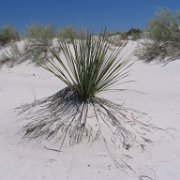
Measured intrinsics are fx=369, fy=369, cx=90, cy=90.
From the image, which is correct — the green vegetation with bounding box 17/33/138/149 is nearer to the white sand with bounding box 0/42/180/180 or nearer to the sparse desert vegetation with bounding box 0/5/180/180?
the sparse desert vegetation with bounding box 0/5/180/180

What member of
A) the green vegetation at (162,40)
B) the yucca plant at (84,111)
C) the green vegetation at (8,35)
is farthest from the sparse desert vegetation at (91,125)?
the green vegetation at (8,35)

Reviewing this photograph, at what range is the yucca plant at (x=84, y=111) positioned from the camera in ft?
17.1

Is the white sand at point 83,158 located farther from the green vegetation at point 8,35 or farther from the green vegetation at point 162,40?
the green vegetation at point 8,35

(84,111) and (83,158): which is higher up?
(84,111)

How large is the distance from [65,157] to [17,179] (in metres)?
0.75

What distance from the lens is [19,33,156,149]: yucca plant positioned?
5215 mm

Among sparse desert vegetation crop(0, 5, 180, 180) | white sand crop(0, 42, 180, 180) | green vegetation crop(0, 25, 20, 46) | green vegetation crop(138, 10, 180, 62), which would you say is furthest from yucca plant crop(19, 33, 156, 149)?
green vegetation crop(0, 25, 20, 46)

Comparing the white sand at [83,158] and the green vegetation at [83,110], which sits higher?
the green vegetation at [83,110]

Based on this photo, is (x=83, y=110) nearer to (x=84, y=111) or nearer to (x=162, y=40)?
(x=84, y=111)

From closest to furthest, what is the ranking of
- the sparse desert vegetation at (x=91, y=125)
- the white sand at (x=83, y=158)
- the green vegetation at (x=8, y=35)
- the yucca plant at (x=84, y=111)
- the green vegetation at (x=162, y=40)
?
1. the white sand at (x=83, y=158)
2. the sparse desert vegetation at (x=91, y=125)
3. the yucca plant at (x=84, y=111)
4. the green vegetation at (x=162, y=40)
5. the green vegetation at (x=8, y=35)

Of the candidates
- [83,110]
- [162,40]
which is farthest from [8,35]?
[83,110]

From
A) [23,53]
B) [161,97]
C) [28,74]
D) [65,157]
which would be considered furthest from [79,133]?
[23,53]

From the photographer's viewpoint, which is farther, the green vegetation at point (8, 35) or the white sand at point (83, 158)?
the green vegetation at point (8, 35)

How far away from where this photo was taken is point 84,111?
5742 millimetres
